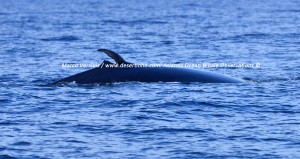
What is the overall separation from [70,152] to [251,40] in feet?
81.8

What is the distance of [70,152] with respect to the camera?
45.8ft

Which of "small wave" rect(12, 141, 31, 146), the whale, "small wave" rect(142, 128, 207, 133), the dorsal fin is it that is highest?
the dorsal fin

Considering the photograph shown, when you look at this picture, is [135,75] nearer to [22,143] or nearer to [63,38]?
[22,143]

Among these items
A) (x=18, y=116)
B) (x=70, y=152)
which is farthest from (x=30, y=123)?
(x=70, y=152)

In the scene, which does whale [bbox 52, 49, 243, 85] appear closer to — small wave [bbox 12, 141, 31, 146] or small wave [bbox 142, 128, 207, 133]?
small wave [bbox 142, 128, 207, 133]

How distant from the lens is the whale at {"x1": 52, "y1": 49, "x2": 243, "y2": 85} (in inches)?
778

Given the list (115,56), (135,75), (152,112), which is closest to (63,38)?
(135,75)

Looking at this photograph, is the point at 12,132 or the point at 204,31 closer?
the point at 12,132

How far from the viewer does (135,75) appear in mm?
20094

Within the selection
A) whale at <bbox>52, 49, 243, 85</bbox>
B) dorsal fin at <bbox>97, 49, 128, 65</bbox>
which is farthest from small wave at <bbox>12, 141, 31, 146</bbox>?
whale at <bbox>52, 49, 243, 85</bbox>

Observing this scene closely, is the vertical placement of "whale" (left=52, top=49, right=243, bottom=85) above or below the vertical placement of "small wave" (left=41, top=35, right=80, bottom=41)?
below

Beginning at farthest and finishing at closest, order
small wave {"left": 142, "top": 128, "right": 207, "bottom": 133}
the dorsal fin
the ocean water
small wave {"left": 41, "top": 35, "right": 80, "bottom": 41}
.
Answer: small wave {"left": 41, "top": 35, "right": 80, "bottom": 41}
the dorsal fin
small wave {"left": 142, "top": 128, "right": 207, "bottom": 133}
the ocean water

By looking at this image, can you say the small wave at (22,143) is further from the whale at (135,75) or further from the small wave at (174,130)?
the whale at (135,75)

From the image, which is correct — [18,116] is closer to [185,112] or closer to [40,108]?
[40,108]
